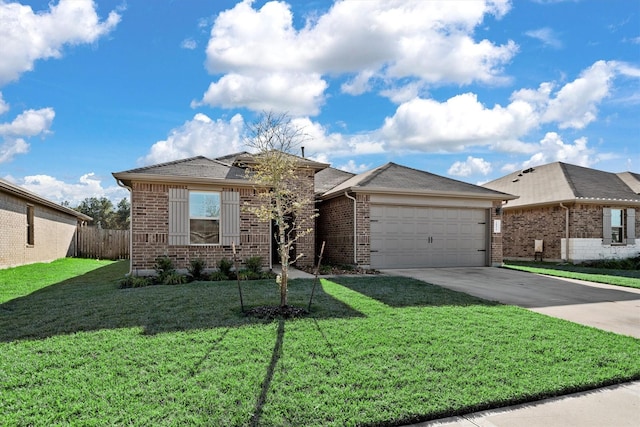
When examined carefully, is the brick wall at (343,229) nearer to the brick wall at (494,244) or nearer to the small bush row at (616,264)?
the brick wall at (494,244)

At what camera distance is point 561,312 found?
658 centimetres

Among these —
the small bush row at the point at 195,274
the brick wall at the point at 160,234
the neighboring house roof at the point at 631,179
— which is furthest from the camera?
the neighboring house roof at the point at 631,179

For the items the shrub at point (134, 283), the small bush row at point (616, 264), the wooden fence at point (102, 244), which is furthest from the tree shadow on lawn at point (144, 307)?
the small bush row at point (616, 264)

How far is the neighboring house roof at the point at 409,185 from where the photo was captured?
41.7 ft

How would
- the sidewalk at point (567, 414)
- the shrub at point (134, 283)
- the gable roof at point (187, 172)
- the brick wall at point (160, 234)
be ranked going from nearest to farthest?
1. the sidewalk at point (567, 414)
2. the shrub at point (134, 283)
3. the gable roof at point (187, 172)
4. the brick wall at point (160, 234)

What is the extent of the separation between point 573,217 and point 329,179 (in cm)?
1002

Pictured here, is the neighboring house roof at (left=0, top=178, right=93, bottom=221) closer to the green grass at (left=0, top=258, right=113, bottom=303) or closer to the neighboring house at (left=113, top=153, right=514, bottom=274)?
the green grass at (left=0, top=258, right=113, bottom=303)

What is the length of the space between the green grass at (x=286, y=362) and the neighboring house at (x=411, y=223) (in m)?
6.26

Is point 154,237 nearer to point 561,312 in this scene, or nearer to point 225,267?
point 225,267

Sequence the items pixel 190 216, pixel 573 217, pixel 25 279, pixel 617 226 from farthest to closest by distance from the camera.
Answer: pixel 617 226 < pixel 573 217 < pixel 190 216 < pixel 25 279

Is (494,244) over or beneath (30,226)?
beneath

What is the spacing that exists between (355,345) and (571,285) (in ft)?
26.2

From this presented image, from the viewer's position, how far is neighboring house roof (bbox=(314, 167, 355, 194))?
1592 centimetres

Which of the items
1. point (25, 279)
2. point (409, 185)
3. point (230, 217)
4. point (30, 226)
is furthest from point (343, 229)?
point (30, 226)
